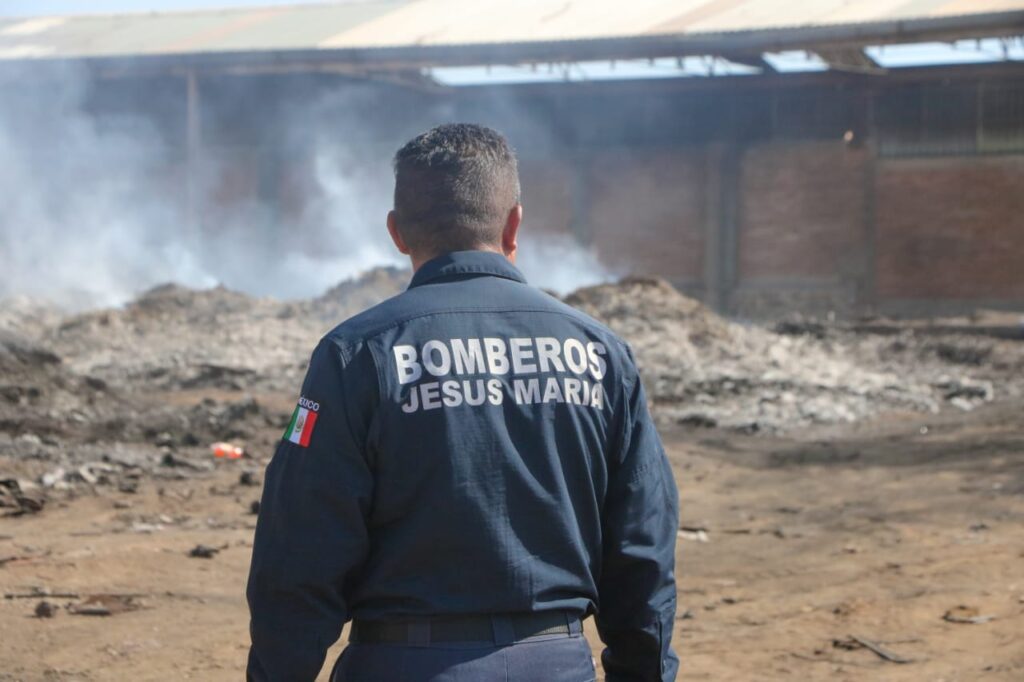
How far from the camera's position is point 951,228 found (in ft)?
65.7

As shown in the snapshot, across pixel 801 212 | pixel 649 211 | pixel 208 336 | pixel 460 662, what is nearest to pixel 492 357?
pixel 460 662

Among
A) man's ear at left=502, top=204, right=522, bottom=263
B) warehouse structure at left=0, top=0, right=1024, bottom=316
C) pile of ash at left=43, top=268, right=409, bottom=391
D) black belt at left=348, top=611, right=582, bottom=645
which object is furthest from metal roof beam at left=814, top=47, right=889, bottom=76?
black belt at left=348, top=611, right=582, bottom=645

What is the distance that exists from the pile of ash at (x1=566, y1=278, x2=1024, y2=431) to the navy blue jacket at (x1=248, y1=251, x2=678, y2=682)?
9.47 meters

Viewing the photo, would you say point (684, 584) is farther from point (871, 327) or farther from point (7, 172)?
point (7, 172)

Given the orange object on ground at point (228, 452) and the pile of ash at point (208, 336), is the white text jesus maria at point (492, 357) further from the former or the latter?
the pile of ash at point (208, 336)

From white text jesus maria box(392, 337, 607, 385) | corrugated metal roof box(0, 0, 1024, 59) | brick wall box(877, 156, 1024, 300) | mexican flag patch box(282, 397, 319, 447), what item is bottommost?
mexican flag patch box(282, 397, 319, 447)

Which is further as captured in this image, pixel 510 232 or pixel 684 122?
pixel 684 122

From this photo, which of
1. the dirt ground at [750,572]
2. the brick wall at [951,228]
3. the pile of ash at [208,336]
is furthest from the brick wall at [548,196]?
the dirt ground at [750,572]

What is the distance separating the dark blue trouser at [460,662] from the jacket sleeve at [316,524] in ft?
0.22

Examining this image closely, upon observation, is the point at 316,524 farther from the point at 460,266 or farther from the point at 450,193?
the point at 450,193

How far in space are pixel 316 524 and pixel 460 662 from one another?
1.10ft

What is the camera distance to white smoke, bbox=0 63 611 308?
24.1 metres

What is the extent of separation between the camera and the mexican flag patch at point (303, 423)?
197cm

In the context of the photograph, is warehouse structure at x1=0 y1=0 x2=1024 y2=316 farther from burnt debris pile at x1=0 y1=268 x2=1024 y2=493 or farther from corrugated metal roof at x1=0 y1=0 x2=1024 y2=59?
burnt debris pile at x1=0 y1=268 x2=1024 y2=493
